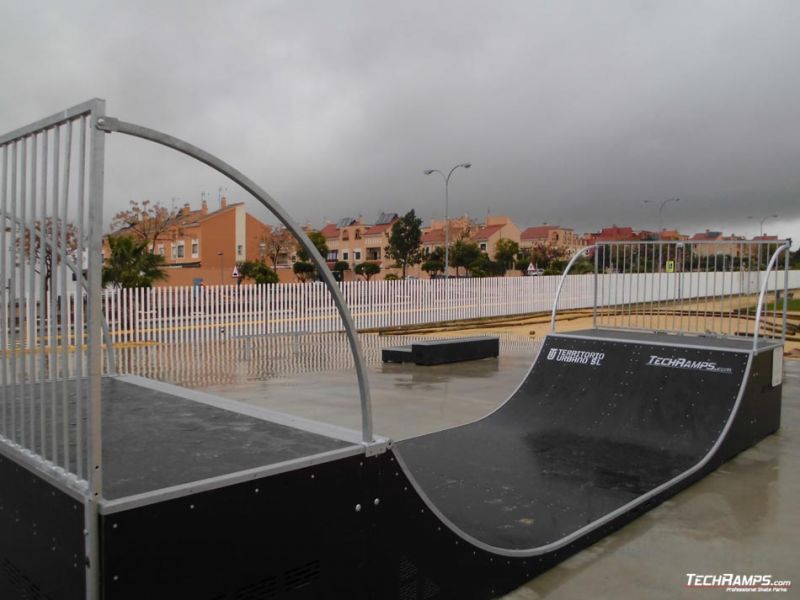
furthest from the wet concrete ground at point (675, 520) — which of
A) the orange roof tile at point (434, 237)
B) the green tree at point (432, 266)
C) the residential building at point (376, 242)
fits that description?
the orange roof tile at point (434, 237)

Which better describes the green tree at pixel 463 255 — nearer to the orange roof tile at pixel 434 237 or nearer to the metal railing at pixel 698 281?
the orange roof tile at pixel 434 237

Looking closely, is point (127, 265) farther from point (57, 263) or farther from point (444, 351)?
point (57, 263)

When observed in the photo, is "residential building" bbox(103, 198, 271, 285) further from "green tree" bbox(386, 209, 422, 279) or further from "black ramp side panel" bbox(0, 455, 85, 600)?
"black ramp side panel" bbox(0, 455, 85, 600)

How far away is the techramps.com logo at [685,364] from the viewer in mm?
7039

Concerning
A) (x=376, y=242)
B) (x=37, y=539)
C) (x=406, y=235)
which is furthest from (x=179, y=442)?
(x=376, y=242)

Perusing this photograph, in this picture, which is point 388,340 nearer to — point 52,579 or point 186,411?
point 186,411

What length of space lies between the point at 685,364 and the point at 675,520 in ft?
9.03

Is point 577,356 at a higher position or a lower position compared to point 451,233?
lower

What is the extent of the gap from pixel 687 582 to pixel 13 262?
4121 millimetres

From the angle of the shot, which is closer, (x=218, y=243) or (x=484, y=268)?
(x=484, y=268)

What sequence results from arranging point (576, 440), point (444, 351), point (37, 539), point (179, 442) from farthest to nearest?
point (444, 351) → point (576, 440) → point (179, 442) → point (37, 539)

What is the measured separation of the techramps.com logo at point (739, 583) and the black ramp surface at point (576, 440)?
2.74 ft

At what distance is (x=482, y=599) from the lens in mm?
3707

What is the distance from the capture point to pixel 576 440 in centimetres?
679
